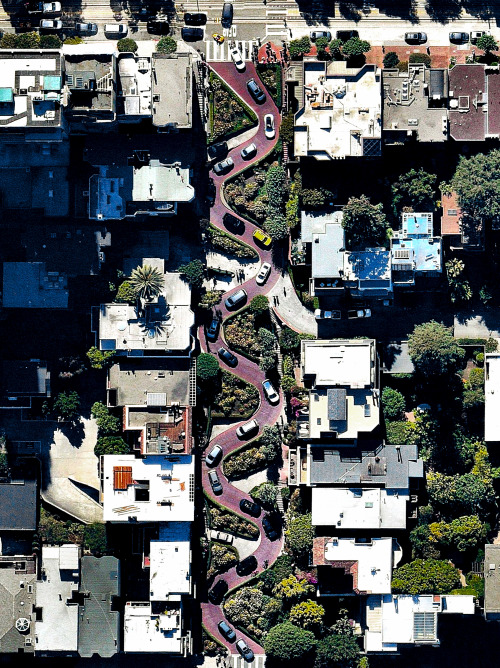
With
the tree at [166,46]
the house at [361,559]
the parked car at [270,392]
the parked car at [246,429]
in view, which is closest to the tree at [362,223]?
the parked car at [270,392]

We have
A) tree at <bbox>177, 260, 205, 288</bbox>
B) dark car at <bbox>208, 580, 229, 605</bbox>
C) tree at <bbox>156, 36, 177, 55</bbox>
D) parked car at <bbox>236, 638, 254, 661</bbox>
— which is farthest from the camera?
dark car at <bbox>208, 580, 229, 605</bbox>

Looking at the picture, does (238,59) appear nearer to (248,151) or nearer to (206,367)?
(248,151)

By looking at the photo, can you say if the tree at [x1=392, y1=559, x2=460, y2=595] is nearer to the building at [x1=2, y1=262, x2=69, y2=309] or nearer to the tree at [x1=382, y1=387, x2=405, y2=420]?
the tree at [x1=382, y1=387, x2=405, y2=420]

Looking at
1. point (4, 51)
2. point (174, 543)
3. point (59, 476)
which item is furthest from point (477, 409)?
point (4, 51)

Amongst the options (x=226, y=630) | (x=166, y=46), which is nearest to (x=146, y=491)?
(x=226, y=630)

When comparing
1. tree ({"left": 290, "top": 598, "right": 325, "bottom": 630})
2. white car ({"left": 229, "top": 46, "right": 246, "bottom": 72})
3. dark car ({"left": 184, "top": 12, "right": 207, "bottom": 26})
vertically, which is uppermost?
dark car ({"left": 184, "top": 12, "right": 207, "bottom": 26})

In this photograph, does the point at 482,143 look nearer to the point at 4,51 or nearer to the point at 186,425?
the point at 186,425

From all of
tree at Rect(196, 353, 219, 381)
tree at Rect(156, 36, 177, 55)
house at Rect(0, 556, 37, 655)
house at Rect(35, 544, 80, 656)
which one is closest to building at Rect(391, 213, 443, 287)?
tree at Rect(196, 353, 219, 381)
